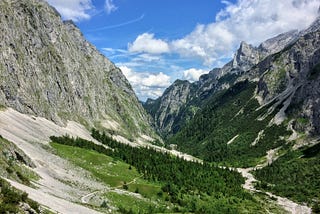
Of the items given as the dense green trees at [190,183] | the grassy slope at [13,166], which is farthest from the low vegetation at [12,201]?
the dense green trees at [190,183]

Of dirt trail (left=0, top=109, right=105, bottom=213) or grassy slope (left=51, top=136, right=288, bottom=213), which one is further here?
grassy slope (left=51, top=136, right=288, bottom=213)

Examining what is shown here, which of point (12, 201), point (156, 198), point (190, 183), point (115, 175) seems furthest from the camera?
Answer: point (190, 183)

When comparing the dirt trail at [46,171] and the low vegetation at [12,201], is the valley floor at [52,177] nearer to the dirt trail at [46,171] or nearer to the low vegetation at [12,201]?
the dirt trail at [46,171]

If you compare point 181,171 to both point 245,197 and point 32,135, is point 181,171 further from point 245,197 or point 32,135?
point 32,135

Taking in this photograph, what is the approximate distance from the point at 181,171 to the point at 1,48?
358ft

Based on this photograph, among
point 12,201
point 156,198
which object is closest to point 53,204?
point 12,201

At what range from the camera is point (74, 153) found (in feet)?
463

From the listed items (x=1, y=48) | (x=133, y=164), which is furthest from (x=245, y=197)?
(x=1, y=48)

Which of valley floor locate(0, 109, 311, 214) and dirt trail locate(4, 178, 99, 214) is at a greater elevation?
valley floor locate(0, 109, 311, 214)

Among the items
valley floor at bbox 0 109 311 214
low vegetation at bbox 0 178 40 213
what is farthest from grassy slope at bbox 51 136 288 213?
low vegetation at bbox 0 178 40 213

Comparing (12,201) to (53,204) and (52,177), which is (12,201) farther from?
(52,177)

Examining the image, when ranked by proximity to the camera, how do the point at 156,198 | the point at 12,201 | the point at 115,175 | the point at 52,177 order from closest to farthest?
the point at 12,201, the point at 52,177, the point at 156,198, the point at 115,175

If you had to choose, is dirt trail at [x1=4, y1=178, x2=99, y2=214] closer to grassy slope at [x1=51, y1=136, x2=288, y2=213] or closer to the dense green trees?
grassy slope at [x1=51, y1=136, x2=288, y2=213]

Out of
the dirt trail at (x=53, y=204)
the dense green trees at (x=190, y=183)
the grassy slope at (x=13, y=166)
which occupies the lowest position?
the dirt trail at (x=53, y=204)
